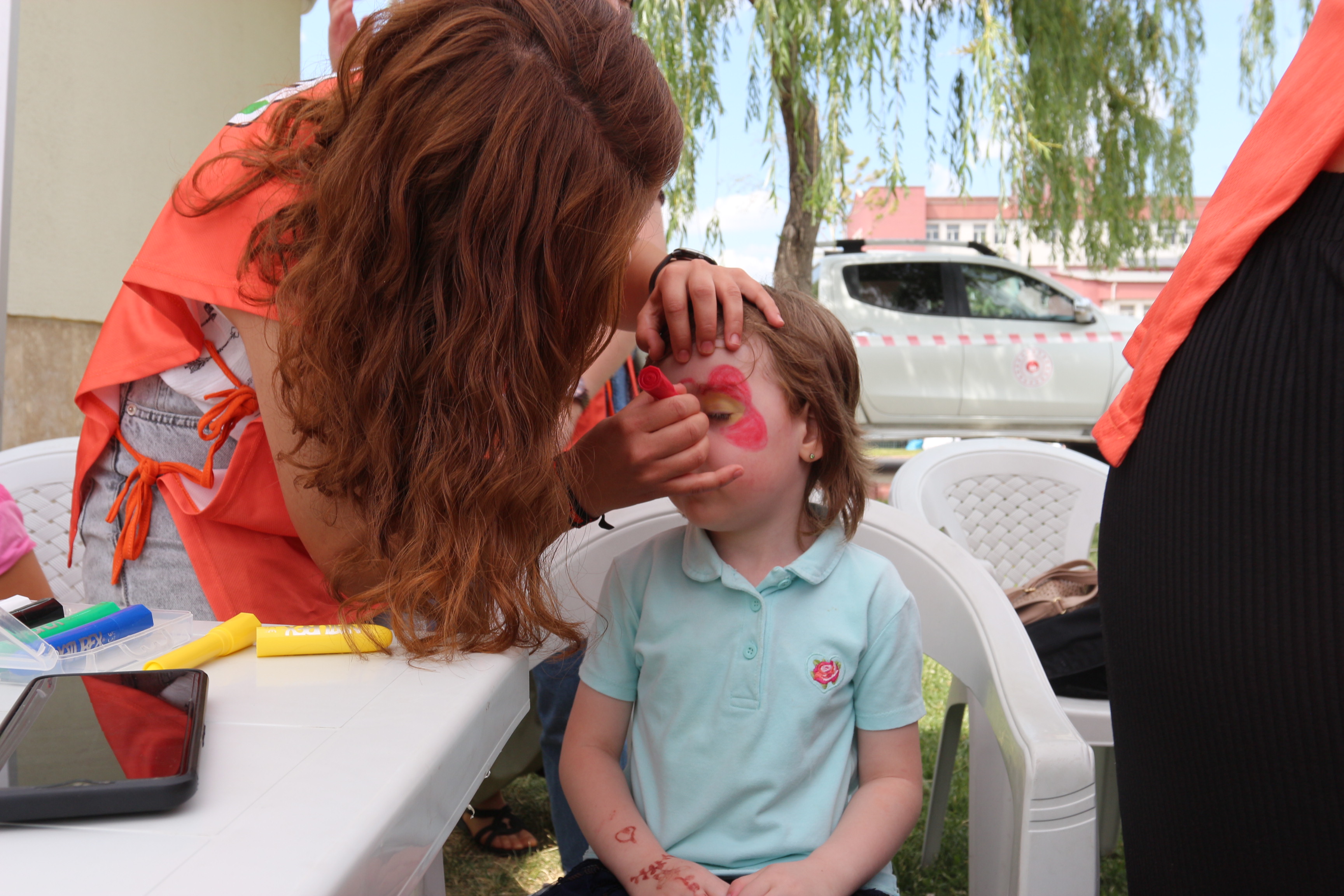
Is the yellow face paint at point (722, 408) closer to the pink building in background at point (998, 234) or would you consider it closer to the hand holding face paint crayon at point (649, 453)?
the hand holding face paint crayon at point (649, 453)

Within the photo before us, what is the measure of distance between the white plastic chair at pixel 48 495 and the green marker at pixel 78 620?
123 cm

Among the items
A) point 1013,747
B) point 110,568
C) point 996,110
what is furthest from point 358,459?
point 996,110

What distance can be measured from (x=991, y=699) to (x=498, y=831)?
1408mm

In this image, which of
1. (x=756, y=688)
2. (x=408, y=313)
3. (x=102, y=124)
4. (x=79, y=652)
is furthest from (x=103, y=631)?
(x=102, y=124)

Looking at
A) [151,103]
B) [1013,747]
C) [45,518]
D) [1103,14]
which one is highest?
[1103,14]

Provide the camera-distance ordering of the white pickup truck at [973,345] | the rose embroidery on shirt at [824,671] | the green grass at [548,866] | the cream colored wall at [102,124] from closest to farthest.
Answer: the rose embroidery on shirt at [824,671]
the green grass at [548,866]
the cream colored wall at [102,124]
the white pickup truck at [973,345]

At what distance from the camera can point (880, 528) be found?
4.84ft

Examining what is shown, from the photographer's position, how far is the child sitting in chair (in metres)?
1.08

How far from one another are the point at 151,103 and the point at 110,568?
3414mm

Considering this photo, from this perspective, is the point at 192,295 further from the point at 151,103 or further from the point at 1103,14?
the point at 1103,14

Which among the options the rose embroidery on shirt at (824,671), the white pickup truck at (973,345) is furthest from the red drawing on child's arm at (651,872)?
the white pickup truck at (973,345)

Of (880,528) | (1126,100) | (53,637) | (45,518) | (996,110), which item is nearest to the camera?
(53,637)

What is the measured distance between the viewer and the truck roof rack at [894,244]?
8.77 metres

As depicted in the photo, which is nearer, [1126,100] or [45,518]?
[45,518]
